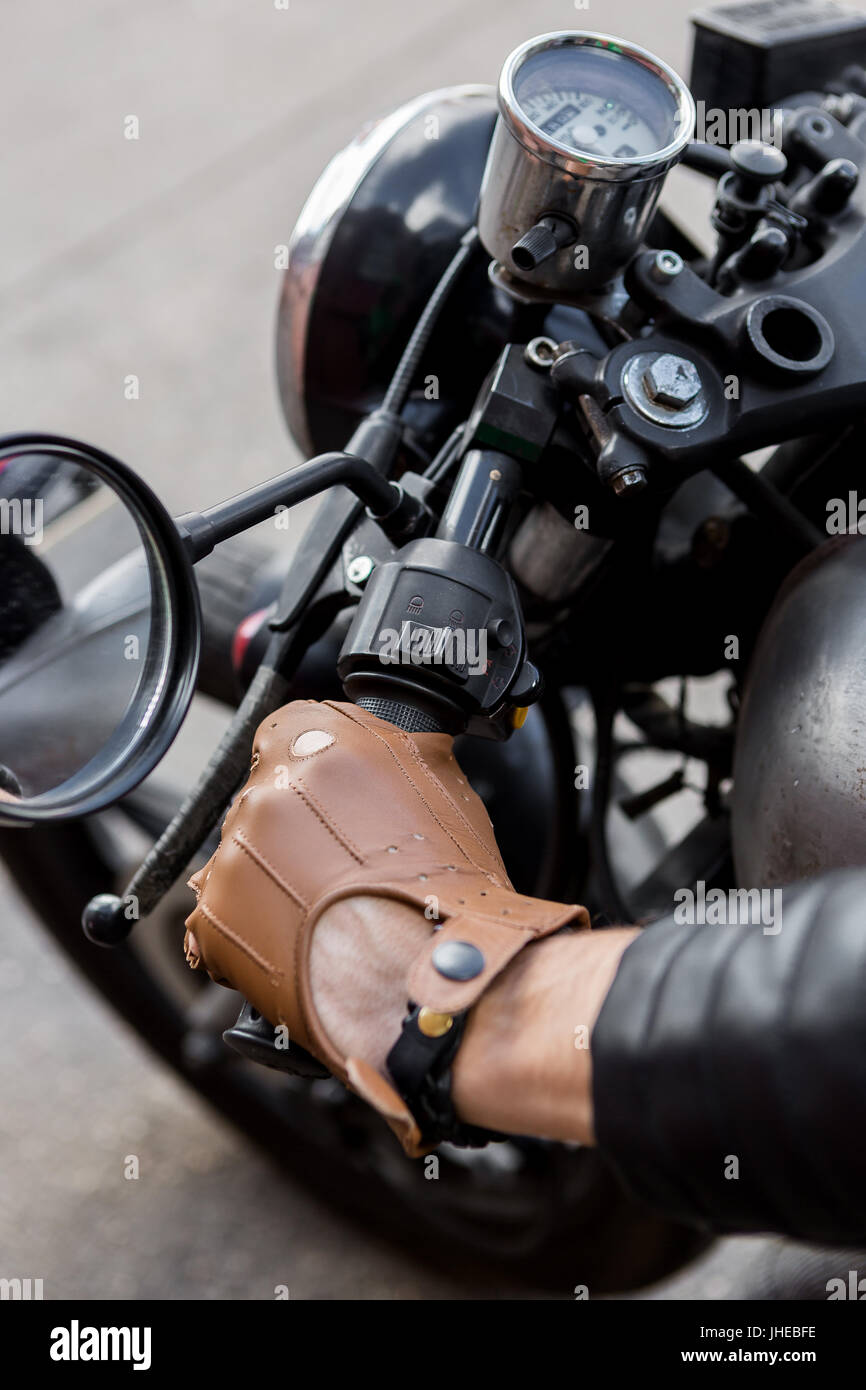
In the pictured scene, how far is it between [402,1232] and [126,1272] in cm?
41

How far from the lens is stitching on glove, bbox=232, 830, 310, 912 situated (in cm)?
73

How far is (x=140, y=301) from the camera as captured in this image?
3295 millimetres

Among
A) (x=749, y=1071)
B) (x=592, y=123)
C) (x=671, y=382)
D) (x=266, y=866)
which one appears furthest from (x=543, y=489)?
(x=749, y=1071)

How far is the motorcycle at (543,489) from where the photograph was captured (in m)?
0.82

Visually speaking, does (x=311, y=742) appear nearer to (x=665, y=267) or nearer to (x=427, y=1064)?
(x=427, y=1064)

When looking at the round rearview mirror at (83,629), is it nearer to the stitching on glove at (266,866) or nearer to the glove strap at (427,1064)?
the stitching on glove at (266,866)

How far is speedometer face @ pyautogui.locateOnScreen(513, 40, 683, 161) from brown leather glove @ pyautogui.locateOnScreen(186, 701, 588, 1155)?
0.42 metres

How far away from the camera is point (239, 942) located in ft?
Result: 2.42

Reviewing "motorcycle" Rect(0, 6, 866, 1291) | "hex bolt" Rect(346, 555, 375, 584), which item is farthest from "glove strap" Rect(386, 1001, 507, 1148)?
"hex bolt" Rect(346, 555, 375, 584)

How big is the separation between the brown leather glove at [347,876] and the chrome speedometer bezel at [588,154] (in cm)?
37

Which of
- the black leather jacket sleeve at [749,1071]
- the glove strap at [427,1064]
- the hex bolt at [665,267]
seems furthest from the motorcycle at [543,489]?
the black leather jacket sleeve at [749,1071]

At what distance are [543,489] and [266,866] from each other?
0.35m
